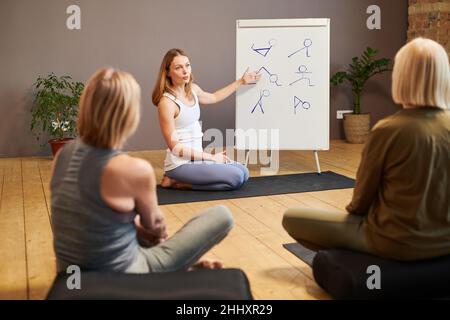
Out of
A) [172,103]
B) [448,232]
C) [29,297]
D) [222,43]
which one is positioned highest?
[222,43]

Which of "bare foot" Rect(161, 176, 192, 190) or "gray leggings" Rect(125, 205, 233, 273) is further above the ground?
"gray leggings" Rect(125, 205, 233, 273)

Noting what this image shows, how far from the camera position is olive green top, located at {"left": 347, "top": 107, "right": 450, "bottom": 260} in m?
1.80

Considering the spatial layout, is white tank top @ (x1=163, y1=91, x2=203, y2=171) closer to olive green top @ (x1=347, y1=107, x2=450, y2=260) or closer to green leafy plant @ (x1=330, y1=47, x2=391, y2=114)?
olive green top @ (x1=347, y1=107, x2=450, y2=260)

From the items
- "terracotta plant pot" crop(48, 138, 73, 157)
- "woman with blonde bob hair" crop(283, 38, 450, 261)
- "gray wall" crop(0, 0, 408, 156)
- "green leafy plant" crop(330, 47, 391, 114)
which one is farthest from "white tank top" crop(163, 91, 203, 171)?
"green leafy plant" crop(330, 47, 391, 114)

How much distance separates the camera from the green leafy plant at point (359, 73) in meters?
5.70

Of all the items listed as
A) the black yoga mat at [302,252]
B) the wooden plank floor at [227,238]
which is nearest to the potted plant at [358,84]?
the wooden plank floor at [227,238]

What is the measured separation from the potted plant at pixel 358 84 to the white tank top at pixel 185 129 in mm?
2422

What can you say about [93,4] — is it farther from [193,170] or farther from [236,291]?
[236,291]

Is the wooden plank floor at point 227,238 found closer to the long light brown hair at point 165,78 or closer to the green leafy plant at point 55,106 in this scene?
the green leafy plant at point 55,106

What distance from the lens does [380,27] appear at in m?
6.02

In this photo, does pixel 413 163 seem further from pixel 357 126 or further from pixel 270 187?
pixel 357 126

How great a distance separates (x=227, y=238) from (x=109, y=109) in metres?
1.32
